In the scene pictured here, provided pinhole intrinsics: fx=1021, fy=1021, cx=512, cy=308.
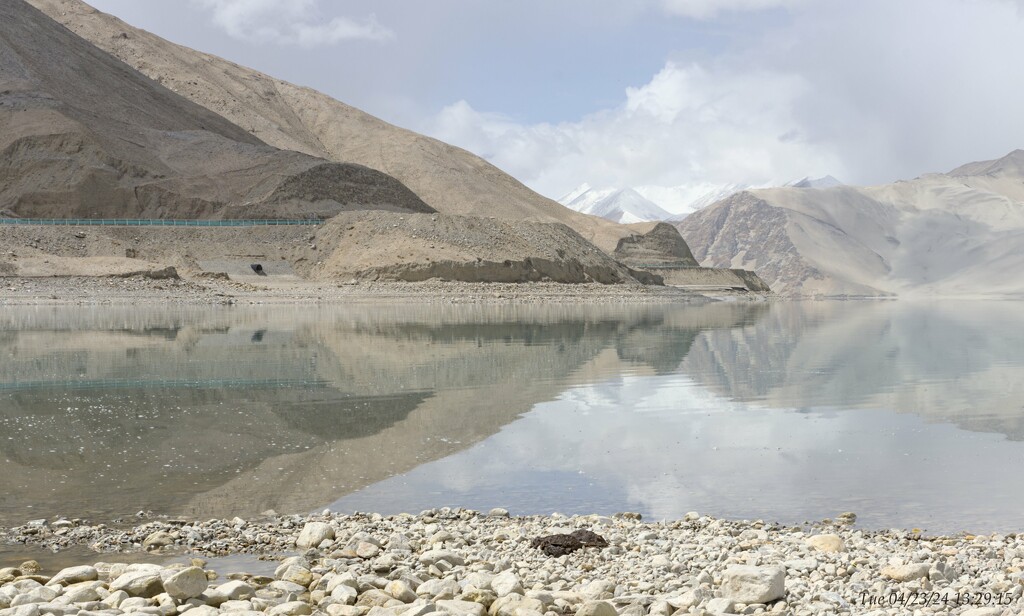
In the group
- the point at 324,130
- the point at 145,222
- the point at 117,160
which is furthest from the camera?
the point at 324,130

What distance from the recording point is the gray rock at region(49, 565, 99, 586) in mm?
7570

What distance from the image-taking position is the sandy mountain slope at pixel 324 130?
437 ft

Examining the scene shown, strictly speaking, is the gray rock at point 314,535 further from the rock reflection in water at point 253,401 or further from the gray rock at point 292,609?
the gray rock at point 292,609

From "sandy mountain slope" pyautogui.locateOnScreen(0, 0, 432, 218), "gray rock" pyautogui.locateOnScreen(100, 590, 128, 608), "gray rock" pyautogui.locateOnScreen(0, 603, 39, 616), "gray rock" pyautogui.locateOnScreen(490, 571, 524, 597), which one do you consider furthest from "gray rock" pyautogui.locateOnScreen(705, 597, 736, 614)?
"sandy mountain slope" pyautogui.locateOnScreen(0, 0, 432, 218)

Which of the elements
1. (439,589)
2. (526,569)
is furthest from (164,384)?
(439,589)

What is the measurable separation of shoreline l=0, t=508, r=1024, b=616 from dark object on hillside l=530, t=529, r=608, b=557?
8 centimetres

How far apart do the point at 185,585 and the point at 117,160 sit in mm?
89403

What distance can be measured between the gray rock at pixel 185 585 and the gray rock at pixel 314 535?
2.17 metres

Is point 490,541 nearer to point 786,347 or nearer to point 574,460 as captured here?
point 574,460

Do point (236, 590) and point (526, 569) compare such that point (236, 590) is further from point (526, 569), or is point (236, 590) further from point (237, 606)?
point (526, 569)

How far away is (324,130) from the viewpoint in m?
154

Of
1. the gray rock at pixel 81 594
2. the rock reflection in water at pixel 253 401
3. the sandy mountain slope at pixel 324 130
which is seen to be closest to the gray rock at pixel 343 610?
the gray rock at pixel 81 594

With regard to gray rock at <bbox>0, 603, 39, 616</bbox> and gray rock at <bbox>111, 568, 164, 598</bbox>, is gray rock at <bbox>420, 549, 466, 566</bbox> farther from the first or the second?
gray rock at <bbox>0, 603, 39, 616</bbox>

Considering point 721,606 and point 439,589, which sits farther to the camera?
point 439,589
